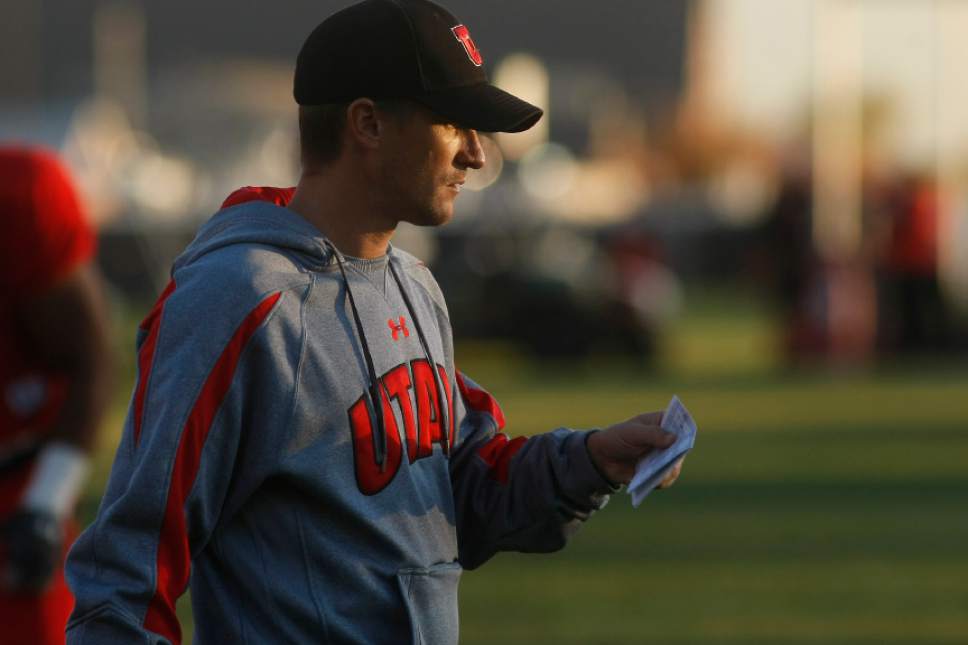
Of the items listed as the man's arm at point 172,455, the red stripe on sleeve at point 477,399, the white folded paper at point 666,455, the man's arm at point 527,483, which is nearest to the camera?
the man's arm at point 172,455

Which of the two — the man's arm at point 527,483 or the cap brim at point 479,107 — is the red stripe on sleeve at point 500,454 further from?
the cap brim at point 479,107

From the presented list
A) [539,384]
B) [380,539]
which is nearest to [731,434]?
[539,384]

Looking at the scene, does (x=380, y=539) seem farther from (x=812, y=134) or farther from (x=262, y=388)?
(x=812, y=134)

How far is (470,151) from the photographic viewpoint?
3576mm

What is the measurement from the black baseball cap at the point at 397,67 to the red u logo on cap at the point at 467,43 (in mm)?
33

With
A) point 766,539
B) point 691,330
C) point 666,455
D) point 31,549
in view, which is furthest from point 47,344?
point 691,330

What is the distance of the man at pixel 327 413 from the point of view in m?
3.21

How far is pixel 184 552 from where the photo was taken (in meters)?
3.22

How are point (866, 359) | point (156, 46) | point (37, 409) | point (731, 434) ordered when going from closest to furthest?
point (37, 409) → point (731, 434) → point (866, 359) → point (156, 46)

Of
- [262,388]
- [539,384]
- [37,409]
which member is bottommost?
[539,384]

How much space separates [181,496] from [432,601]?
0.54 meters

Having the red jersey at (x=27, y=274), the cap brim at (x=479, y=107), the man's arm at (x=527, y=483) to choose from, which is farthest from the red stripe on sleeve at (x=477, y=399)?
the red jersey at (x=27, y=274)

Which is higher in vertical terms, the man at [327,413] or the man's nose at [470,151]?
the man's nose at [470,151]

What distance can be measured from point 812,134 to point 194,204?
8.88 meters
